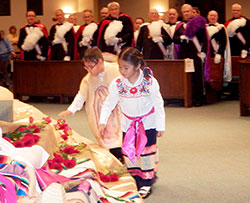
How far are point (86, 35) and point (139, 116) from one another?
6.98m

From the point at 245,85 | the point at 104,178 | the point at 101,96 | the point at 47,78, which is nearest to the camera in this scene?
the point at 104,178

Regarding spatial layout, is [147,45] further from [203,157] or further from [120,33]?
[203,157]

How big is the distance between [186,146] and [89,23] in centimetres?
567

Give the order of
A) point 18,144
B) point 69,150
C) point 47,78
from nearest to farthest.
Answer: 1. point 18,144
2. point 69,150
3. point 47,78

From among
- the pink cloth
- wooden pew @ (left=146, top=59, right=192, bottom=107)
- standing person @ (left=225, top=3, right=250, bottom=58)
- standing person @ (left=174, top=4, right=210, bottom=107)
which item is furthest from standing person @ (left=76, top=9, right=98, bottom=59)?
the pink cloth

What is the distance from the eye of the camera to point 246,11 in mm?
18234

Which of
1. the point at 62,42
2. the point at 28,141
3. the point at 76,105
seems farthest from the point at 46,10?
the point at 28,141

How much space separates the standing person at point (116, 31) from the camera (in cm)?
1078

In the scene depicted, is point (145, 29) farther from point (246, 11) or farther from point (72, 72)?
point (246, 11)

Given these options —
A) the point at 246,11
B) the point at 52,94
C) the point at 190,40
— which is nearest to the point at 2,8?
the point at 246,11

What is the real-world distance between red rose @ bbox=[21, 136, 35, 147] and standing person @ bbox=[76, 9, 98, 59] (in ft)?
25.0

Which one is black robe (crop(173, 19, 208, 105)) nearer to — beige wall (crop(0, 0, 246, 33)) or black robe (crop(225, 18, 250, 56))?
black robe (crop(225, 18, 250, 56))

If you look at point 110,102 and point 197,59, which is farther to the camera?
point 197,59

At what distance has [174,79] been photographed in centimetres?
983
